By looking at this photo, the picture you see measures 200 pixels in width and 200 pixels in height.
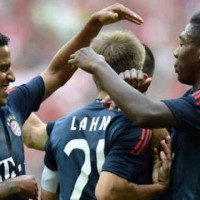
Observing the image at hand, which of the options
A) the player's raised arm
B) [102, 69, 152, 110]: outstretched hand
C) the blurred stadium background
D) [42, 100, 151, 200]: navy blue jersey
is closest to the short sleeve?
[42, 100, 151, 200]: navy blue jersey

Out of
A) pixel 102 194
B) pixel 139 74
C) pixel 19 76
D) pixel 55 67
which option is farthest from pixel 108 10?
pixel 19 76

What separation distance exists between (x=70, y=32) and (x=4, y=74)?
330 cm

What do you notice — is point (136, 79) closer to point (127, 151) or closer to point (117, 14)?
point (127, 151)

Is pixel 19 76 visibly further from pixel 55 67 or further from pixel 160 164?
pixel 160 164

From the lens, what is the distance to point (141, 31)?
6312 millimetres

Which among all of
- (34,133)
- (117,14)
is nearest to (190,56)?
(117,14)

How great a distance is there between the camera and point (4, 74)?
313 cm

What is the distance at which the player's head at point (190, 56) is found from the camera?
2.68m

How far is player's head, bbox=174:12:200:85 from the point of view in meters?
2.68

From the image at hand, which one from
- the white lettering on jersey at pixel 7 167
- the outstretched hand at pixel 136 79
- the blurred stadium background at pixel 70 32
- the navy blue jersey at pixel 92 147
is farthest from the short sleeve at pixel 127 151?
the blurred stadium background at pixel 70 32

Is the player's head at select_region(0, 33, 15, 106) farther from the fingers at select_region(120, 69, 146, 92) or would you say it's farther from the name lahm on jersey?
the fingers at select_region(120, 69, 146, 92)

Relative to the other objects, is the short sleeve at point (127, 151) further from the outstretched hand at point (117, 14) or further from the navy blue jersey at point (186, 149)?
the outstretched hand at point (117, 14)

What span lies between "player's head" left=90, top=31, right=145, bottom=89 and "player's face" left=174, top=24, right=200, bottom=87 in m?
0.17

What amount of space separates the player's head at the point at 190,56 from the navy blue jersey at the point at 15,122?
84cm
